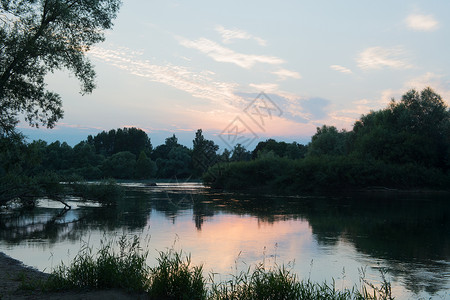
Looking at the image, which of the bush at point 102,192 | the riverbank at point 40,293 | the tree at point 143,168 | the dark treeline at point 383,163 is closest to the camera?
the riverbank at point 40,293

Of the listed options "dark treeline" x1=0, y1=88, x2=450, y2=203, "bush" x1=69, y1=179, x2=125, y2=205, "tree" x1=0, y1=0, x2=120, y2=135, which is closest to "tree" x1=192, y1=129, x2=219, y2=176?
"dark treeline" x1=0, y1=88, x2=450, y2=203

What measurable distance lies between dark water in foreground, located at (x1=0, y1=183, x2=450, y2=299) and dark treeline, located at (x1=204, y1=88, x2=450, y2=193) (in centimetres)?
2371

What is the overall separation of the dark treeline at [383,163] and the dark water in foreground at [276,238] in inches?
933

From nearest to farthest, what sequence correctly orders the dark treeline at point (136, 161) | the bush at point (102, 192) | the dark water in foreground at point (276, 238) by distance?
1. the dark water in foreground at point (276, 238)
2. the bush at point (102, 192)
3. the dark treeline at point (136, 161)

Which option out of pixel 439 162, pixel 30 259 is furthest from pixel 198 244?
pixel 439 162

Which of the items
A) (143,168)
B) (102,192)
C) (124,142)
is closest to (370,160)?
(102,192)

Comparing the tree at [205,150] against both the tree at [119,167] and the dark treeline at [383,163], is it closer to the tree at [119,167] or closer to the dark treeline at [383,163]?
→ the dark treeline at [383,163]

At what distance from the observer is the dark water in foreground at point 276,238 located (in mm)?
12039

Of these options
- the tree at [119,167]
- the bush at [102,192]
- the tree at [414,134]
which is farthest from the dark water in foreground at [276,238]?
the tree at [119,167]

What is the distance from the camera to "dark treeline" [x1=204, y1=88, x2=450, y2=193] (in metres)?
52.3

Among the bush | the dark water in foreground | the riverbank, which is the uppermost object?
the bush

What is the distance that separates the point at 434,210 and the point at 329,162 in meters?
24.8

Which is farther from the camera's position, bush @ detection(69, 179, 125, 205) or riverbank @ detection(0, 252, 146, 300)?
bush @ detection(69, 179, 125, 205)

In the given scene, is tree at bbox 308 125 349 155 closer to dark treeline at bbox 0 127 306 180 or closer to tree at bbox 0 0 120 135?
dark treeline at bbox 0 127 306 180
